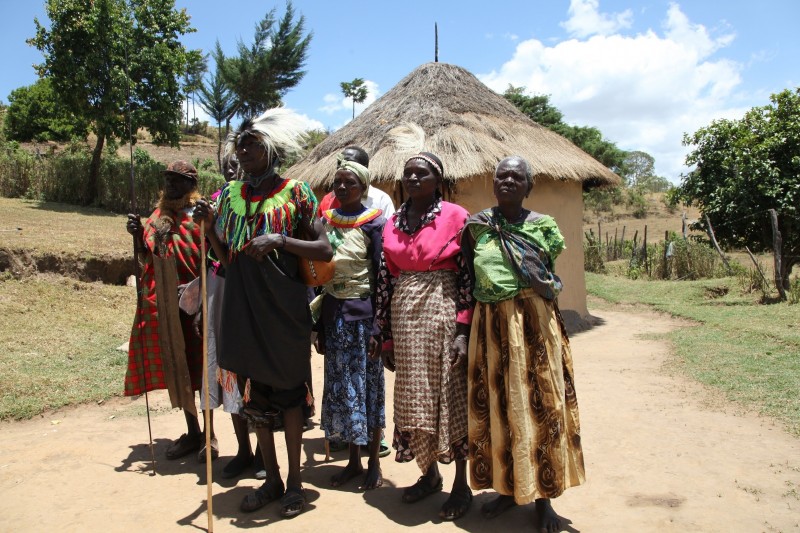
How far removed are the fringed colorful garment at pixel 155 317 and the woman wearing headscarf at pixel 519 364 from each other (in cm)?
184

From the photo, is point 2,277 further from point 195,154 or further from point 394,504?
point 195,154

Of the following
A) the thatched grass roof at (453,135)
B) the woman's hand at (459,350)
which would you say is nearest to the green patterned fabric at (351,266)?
the woman's hand at (459,350)

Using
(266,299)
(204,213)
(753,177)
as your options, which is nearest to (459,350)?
(266,299)

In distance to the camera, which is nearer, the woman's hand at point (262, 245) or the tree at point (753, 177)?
the woman's hand at point (262, 245)

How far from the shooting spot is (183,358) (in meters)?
3.71

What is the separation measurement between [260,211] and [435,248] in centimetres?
83

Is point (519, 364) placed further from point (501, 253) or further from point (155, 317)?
point (155, 317)

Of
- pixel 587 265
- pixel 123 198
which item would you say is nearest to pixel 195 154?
pixel 123 198

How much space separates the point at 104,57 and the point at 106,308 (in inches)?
372

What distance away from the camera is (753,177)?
11.8 m

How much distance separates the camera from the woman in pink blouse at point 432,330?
2.87m

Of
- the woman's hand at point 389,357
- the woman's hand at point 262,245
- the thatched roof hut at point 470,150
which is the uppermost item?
the thatched roof hut at point 470,150

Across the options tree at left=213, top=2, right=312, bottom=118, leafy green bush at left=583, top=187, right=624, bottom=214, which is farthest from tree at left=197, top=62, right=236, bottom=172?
leafy green bush at left=583, top=187, right=624, bottom=214

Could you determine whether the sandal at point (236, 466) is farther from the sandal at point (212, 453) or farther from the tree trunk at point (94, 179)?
the tree trunk at point (94, 179)
